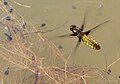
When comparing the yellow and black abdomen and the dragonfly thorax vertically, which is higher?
the dragonfly thorax

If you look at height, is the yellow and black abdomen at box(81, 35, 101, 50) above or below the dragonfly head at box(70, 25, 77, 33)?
below

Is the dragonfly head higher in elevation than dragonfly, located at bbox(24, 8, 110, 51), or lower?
higher

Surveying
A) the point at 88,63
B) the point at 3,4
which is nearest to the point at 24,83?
the point at 88,63

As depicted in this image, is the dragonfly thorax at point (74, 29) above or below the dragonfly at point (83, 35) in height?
above

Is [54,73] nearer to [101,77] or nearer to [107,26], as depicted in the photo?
[101,77]
